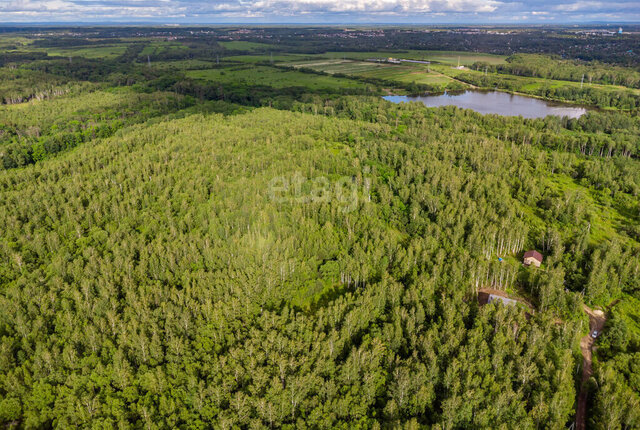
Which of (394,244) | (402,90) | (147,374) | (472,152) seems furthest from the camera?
(402,90)

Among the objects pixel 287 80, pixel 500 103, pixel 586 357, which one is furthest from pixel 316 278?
pixel 287 80

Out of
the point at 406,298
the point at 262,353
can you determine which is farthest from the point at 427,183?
the point at 262,353

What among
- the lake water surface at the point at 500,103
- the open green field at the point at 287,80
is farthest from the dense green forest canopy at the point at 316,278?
the open green field at the point at 287,80

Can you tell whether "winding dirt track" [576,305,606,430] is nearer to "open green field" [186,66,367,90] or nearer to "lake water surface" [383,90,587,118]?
"lake water surface" [383,90,587,118]

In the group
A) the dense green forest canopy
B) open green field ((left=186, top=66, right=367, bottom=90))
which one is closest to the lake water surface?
open green field ((left=186, top=66, right=367, bottom=90))

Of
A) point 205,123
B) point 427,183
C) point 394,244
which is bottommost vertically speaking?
point 394,244

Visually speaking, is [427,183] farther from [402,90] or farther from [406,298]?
[402,90]

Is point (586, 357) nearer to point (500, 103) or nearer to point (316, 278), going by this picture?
point (316, 278)
